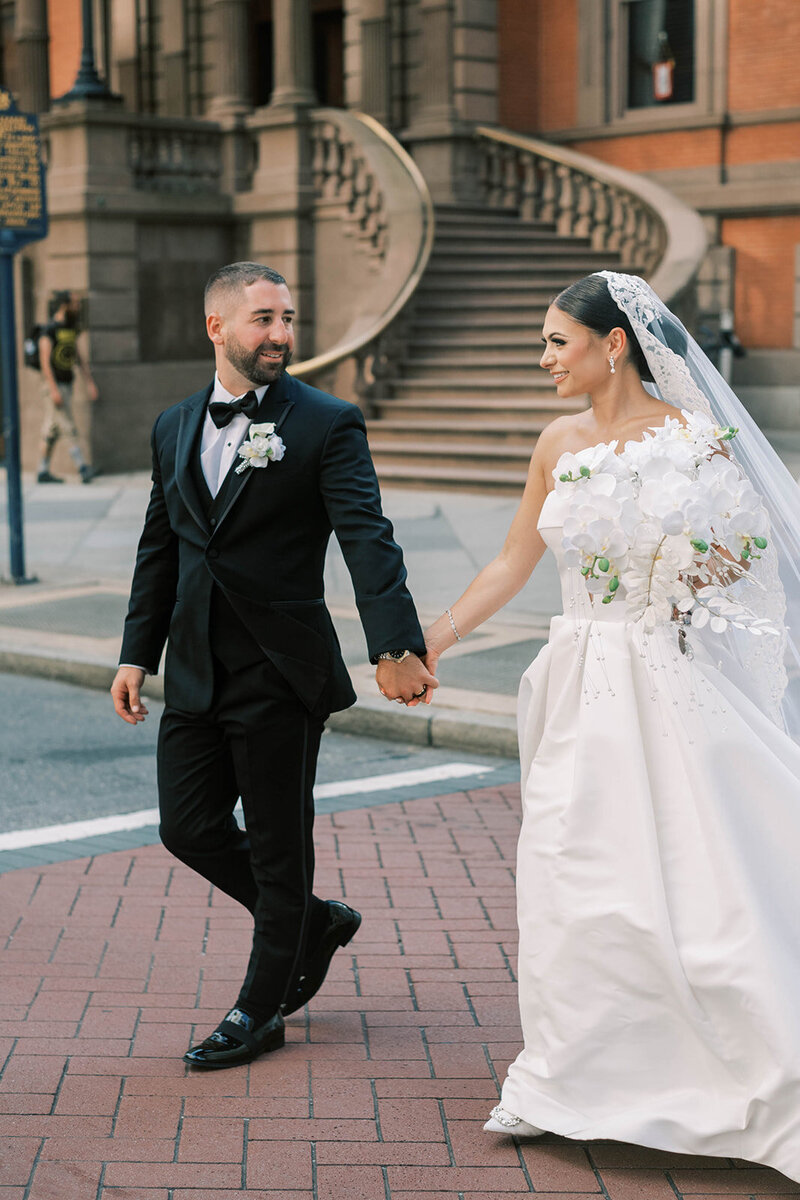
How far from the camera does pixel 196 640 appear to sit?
4.11 m

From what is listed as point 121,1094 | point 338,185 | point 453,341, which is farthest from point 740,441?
point 338,185

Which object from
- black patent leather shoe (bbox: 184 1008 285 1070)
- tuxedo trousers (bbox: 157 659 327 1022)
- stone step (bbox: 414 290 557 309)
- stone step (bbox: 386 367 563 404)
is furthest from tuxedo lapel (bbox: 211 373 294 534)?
stone step (bbox: 414 290 557 309)

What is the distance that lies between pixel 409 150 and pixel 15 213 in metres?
10.4

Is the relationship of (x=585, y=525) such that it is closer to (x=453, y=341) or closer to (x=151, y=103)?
(x=453, y=341)

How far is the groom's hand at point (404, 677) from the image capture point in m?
4.00

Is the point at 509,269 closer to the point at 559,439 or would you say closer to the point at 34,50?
the point at 34,50

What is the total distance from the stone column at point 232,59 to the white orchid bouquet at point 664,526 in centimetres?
1824

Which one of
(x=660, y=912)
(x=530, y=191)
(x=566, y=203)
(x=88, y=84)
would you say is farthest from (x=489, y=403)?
(x=660, y=912)

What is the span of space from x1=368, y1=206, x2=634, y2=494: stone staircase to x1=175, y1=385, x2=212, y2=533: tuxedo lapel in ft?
37.5

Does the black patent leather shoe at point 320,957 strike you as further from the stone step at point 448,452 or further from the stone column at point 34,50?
the stone column at point 34,50

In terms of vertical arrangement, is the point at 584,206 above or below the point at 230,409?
above

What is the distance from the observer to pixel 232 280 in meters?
4.02

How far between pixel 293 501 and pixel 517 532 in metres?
0.58

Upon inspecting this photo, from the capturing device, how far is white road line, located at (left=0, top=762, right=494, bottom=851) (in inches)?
251
